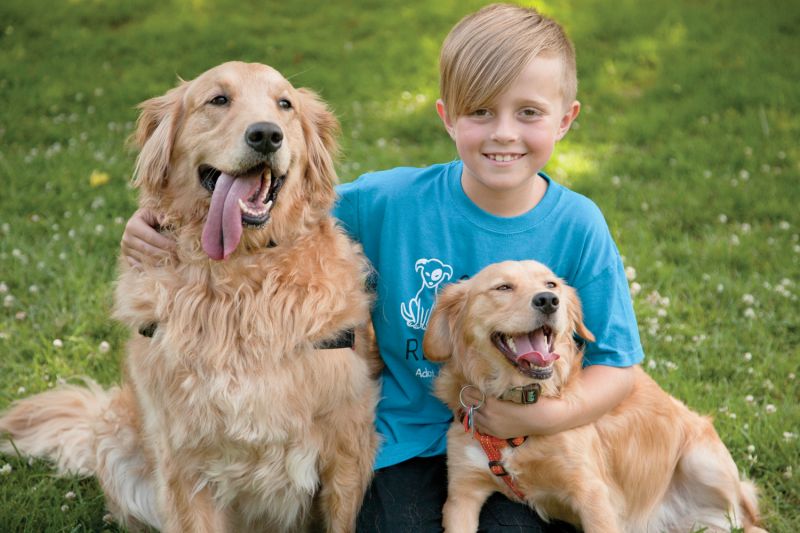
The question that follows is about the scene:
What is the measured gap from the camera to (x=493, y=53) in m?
2.85

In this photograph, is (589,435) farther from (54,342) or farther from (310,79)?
(310,79)

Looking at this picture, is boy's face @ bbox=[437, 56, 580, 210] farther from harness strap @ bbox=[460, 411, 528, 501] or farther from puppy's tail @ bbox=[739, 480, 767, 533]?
puppy's tail @ bbox=[739, 480, 767, 533]

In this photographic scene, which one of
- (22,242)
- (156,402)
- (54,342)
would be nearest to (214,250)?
(156,402)

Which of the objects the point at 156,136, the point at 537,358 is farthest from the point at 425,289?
the point at 156,136

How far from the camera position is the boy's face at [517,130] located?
9.39 feet

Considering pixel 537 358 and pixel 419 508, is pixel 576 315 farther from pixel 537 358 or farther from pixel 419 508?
pixel 419 508

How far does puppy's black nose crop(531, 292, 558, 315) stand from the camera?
2.55m

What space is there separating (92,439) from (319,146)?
1.58 m

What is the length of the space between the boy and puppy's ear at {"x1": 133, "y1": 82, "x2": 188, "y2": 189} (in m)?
0.16

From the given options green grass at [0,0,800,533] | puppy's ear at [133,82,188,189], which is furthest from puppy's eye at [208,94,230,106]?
green grass at [0,0,800,533]

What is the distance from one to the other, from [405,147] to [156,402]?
457 centimetres

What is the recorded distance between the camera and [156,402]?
2766 millimetres

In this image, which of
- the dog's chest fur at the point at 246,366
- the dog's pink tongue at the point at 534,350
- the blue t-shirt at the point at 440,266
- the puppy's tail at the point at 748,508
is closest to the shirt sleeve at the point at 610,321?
the blue t-shirt at the point at 440,266

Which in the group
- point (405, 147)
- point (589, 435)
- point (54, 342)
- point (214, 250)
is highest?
point (214, 250)
